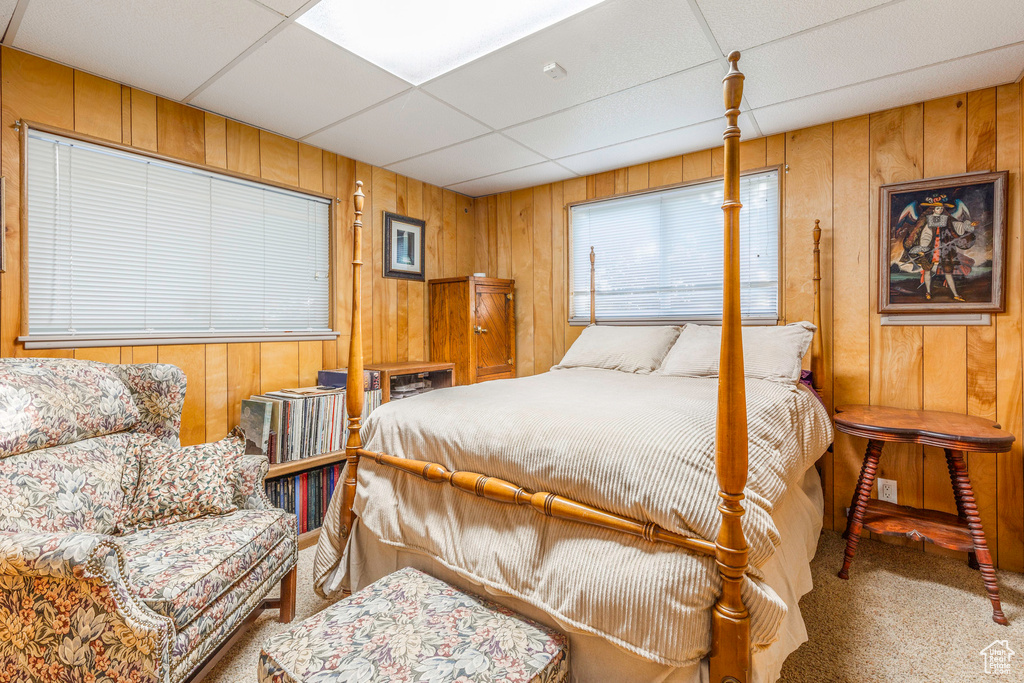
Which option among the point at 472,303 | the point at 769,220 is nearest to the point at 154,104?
the point at 472,303

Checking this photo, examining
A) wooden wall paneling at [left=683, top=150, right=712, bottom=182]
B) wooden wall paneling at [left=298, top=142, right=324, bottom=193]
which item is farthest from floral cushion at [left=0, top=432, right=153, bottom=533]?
wooden wall paneling at [left=683, top=150, right=712, bottom=182]

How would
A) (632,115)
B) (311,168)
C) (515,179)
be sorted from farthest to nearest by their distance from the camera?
(515,179) < (311,168) < (632,115)

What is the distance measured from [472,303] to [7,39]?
8.29 ft

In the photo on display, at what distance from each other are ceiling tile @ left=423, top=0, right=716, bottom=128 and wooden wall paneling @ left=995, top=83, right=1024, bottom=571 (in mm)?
1509

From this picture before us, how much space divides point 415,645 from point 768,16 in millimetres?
2328

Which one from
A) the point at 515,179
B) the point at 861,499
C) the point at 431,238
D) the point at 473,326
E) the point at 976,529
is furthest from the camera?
the point at 431,238

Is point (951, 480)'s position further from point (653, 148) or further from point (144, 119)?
point (144, 119)

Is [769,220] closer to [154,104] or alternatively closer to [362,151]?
[362,151]

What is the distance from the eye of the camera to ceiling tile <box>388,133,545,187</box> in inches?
115

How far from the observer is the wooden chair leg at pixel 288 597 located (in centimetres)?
174

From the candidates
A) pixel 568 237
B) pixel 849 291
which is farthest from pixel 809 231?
pixel 568 237

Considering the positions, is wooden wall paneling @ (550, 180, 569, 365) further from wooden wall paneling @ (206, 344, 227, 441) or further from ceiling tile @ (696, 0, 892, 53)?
wooden wall paneling @ (206, 344, 227, 441)

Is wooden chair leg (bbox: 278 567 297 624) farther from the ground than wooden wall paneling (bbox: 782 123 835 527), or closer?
closer

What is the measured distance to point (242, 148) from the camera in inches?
102
